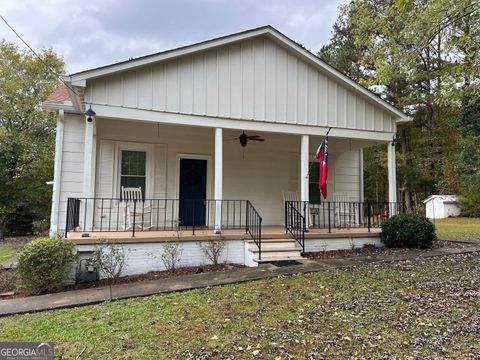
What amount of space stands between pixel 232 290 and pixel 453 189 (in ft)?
74.9

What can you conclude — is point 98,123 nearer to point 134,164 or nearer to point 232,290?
point 134,164

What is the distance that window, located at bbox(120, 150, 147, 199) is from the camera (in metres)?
8.62

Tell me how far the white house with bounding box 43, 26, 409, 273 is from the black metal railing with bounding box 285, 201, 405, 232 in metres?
0.05

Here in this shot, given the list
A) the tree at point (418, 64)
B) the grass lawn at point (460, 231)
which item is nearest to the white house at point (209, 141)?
the tree at point (418, 64)

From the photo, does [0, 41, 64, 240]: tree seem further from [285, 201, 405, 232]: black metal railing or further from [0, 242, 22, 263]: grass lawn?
[285, 201, 405, 232]: black metal railing

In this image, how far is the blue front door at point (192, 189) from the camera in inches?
364

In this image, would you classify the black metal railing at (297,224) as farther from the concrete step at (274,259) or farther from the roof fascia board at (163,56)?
the roof fascia board at (163,56)

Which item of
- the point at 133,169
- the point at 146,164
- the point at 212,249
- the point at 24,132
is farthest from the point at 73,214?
the point at 24,132

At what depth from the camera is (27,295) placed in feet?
17.6

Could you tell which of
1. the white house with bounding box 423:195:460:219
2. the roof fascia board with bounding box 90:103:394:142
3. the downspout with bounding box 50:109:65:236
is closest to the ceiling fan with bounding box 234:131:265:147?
the roof fascia board with bounding box 90:103:394:142

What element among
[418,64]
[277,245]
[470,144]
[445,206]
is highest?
[418,64]

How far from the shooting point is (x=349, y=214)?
9.65 metres

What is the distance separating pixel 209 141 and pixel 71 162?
12.0 ft

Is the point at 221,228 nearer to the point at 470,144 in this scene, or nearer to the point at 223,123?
the point at 223,123
